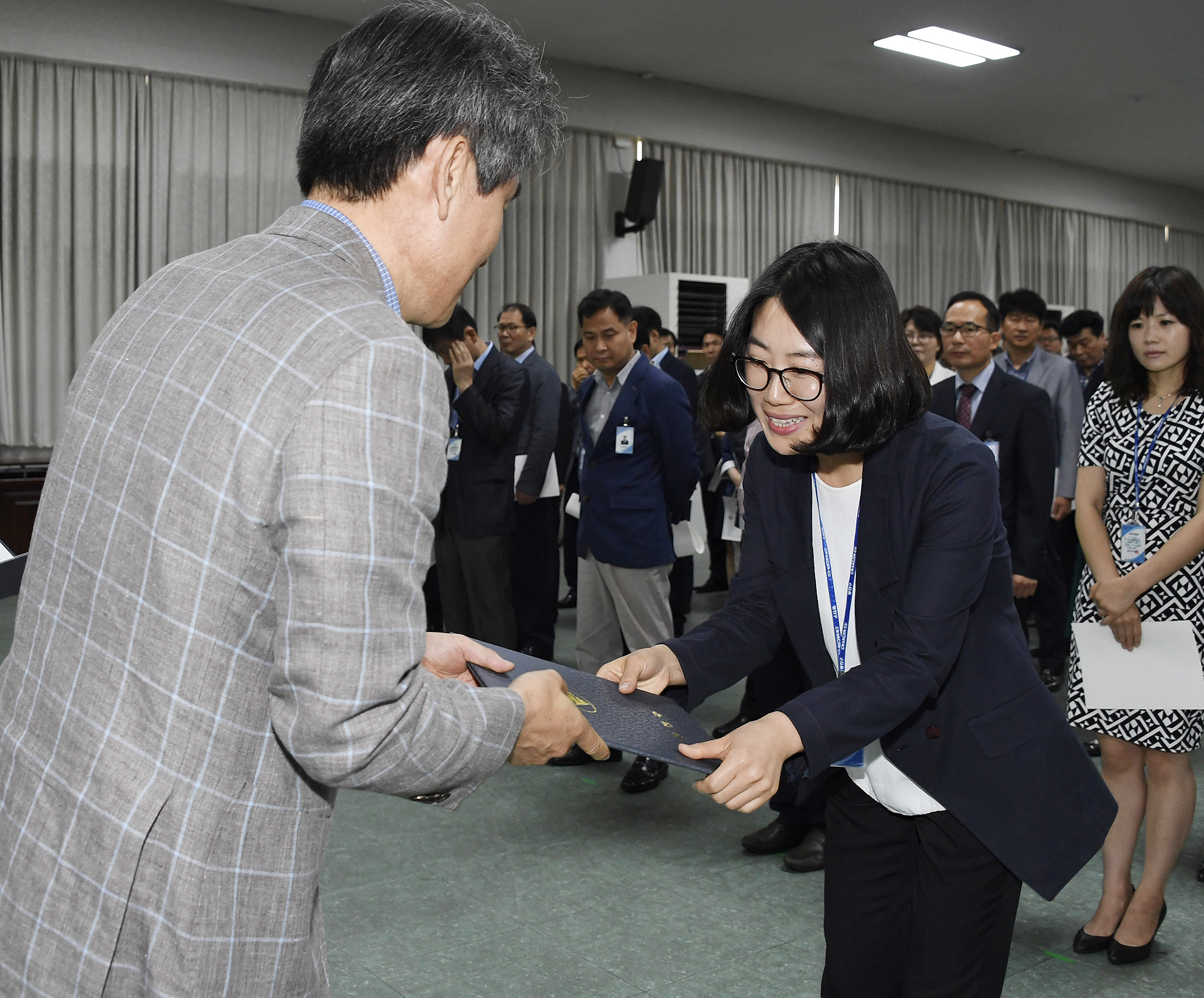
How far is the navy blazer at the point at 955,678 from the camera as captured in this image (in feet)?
4.55

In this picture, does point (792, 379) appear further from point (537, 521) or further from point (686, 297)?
point (686, 297)

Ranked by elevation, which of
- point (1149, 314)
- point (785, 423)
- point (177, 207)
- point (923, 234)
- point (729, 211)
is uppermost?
point (923, 234)

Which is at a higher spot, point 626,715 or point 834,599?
point 834,599

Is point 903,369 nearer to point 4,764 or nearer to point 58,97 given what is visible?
point 4,764

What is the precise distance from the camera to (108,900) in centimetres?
93

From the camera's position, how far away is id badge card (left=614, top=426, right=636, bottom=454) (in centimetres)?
404

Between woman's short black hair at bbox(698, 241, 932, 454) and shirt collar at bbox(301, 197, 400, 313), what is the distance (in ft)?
1.85

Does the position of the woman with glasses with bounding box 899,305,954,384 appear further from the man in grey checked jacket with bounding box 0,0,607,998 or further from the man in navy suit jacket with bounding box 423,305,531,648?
the man in grey checked jacket with bounding box 0,0,607,998

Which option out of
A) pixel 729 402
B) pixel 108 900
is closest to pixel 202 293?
pixel 108 900

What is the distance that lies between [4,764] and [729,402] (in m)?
1.02

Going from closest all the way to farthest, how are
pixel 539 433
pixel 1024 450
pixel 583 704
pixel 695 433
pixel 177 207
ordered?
pixel 583 704 < pixel 1024 450 < pixel 539 433 < pixel 695 433 < pixel 177 207

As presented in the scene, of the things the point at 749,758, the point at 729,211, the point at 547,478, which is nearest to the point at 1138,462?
the point at 749,758

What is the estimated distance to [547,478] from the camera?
5328 millimetres

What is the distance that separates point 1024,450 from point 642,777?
66.7 inches
